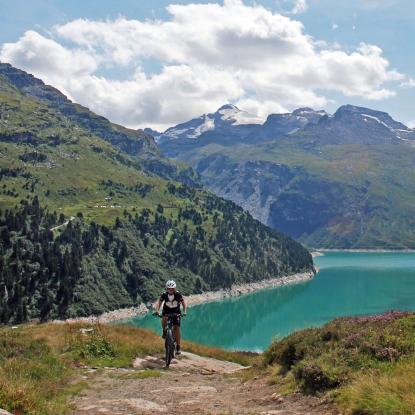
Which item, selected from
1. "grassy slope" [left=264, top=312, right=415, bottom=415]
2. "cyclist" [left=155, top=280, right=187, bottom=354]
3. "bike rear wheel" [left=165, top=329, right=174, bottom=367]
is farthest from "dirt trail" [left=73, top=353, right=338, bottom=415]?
"cyclist" [left=155, top=280, right=187, bottom=354]

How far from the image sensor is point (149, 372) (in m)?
21.0

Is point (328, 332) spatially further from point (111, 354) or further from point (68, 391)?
point (111, 354)

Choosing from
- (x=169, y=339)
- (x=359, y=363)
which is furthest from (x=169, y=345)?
(x=359, y=363)

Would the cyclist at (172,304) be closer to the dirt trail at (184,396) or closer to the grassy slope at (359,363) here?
the dirt trail at (184,396)

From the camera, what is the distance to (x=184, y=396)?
16.3 metres

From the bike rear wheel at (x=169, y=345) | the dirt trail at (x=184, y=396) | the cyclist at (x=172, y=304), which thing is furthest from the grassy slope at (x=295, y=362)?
the cyclist at (x=172, y=304)

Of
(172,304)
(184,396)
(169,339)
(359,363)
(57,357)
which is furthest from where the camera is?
(172,304)

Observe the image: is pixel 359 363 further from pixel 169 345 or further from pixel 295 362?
pixel 169 345

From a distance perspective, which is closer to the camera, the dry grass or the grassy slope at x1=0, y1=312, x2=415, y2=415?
the dry grass

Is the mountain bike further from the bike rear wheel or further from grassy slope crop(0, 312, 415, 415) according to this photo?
grassy slope crop(0, 312, 415, 415)

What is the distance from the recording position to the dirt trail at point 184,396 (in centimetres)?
1357

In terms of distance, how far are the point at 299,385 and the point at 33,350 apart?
12.7 meters

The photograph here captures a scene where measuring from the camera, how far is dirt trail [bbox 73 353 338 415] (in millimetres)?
13570

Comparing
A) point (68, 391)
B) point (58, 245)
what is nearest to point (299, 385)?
point (68, 391)
